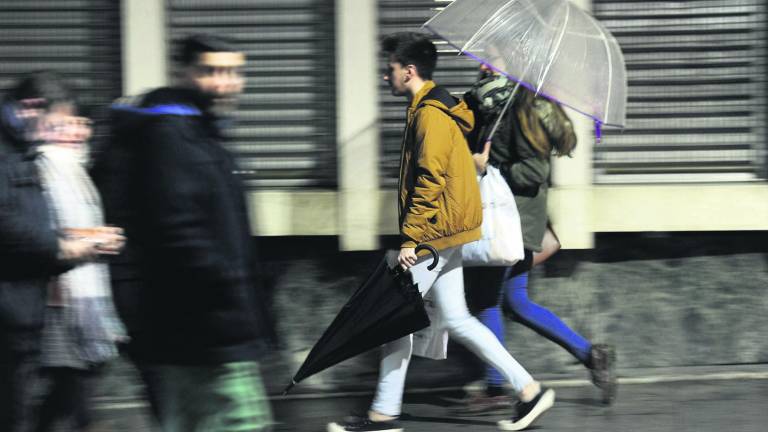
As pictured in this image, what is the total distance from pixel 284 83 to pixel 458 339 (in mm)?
2068

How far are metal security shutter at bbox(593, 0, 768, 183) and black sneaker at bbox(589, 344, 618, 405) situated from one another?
4.58 ft

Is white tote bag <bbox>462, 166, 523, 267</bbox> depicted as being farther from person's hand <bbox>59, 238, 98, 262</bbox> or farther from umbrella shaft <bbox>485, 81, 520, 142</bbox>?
person's hand <bbox>59, 238, 98, 262</bbox>

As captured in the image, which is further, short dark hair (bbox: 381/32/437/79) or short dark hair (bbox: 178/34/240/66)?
short dark hair (bbox: 381/32/437/79)

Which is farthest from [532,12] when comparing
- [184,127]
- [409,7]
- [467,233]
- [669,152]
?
[184,127]

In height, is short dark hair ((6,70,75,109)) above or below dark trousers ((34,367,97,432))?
above

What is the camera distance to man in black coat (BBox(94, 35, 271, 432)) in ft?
11.5

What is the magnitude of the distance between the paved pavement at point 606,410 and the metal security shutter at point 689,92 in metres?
1.23

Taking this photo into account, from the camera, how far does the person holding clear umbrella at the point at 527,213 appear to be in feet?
19.7

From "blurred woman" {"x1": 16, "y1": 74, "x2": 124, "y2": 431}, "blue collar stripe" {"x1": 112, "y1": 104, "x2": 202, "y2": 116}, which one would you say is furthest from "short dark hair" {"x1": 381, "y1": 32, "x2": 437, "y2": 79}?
"blue collar stripe" {"x1": 112, "y1": 104, "x2": 202, "y2": 116}

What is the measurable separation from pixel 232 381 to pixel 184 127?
76 centimetres

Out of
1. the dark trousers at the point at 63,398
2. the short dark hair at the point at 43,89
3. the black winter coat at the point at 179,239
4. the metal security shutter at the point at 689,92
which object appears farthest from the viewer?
the metal security shutter at the point at 689,92

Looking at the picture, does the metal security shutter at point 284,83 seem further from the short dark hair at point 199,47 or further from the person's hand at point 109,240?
the short dark hair at point 199,47

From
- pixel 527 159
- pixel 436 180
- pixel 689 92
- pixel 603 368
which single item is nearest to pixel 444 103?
pixel 436 180

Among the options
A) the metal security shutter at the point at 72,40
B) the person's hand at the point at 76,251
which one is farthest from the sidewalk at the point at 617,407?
the person's hand at the point at 76,251
